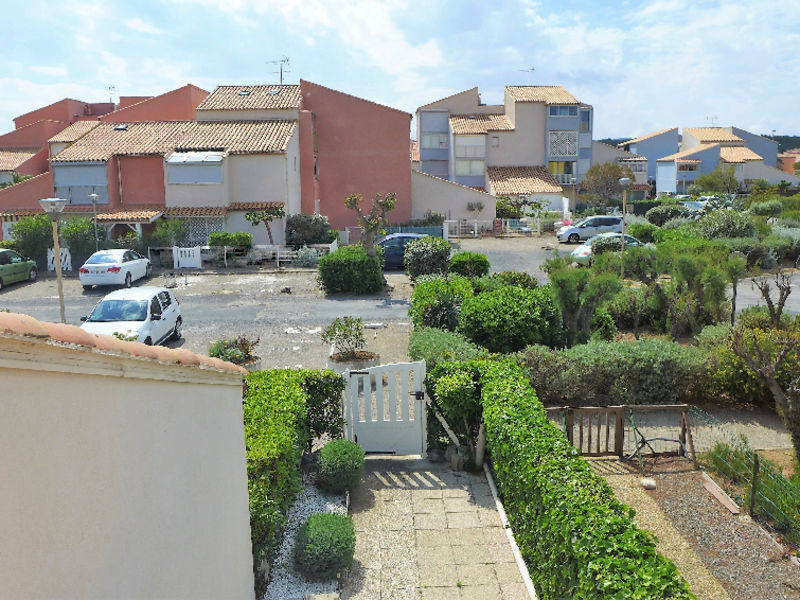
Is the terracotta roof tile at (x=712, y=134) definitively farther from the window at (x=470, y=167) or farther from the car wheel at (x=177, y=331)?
the car wheel at (x=177, y=331)

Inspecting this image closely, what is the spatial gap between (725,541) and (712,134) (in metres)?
84.4

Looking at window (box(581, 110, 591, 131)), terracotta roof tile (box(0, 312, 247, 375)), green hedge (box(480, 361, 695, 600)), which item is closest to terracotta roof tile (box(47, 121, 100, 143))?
window (box(581, 110, 591, 131))

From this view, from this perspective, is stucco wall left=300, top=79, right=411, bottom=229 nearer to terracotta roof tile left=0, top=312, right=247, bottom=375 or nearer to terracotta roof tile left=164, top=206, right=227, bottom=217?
terracotta roof tile left=164, top=206, right=227, bottom=217

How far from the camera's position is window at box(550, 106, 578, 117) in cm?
5522

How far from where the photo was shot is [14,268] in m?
25.6

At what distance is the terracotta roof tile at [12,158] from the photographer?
5221cm

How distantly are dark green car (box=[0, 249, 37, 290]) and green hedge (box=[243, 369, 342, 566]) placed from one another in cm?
1984

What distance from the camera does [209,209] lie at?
107 ft

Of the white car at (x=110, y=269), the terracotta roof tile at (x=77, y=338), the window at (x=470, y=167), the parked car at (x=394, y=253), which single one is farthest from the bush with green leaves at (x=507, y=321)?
the window at (x=470, y=167)

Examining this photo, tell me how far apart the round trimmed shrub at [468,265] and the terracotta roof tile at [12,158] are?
1688 inches

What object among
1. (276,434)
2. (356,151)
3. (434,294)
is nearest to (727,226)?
(356,151)

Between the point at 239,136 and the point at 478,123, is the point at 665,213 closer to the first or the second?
the point at 478,123

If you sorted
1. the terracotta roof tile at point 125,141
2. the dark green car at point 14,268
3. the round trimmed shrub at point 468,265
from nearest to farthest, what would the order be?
the round trimmed shrub at point 468,265, the dark green car at point 14,268, the terracotta roof tile at point 125,141

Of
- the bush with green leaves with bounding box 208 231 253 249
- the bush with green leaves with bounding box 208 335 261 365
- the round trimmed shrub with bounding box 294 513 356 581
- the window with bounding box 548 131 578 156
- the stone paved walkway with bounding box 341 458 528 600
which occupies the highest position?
the window with bounding box 548 131 578 156
